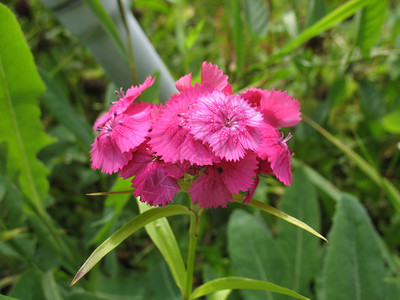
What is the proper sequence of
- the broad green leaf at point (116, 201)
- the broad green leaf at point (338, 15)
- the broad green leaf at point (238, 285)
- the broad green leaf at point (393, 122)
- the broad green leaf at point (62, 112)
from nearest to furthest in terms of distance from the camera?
1. the broad green leaf at point (238, 285)
2. the broad green leaf at point (116, 201)
3. the broad green leaf at point (338, 15)
4. the broad green leaf at point (62, 112)
5. the broad green leaf at point (393, 122)

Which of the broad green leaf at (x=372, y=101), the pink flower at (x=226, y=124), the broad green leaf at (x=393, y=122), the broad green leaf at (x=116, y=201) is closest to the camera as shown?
the pink flower at (x=226, y=124)

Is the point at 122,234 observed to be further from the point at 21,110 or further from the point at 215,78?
the point at 21,110

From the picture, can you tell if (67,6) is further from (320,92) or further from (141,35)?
(320,92)

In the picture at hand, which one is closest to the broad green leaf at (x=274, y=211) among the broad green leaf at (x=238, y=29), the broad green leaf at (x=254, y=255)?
the broad green leaf at (x=254, y=255)

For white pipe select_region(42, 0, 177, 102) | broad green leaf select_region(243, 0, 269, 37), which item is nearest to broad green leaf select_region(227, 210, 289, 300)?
white pipe select_region(42, 0, 177, 102)

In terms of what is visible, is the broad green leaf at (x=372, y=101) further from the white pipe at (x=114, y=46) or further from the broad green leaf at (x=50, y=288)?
the broad green leaf at (x=50, y=288)

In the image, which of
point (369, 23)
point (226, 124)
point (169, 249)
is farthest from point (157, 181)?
point (369, 23)
